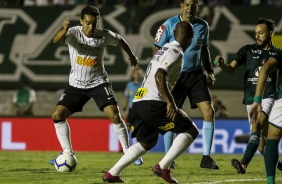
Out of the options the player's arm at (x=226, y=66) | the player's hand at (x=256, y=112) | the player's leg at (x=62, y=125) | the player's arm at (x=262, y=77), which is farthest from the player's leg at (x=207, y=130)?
the player's hand at (x=256, y=112)

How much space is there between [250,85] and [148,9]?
377 inches

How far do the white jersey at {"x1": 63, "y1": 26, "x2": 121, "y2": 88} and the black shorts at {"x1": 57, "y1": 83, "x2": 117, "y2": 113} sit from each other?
0.07 metres

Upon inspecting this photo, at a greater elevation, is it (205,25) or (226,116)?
(205,25)

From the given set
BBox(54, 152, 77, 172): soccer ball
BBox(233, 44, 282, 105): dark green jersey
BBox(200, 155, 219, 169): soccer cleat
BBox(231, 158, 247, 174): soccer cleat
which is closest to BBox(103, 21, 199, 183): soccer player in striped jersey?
BBox(54, 152, 77, 172): soccer ball

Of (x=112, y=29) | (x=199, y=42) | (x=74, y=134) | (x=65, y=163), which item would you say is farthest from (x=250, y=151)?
(x=112, y=29)

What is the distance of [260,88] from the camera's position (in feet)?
25.7

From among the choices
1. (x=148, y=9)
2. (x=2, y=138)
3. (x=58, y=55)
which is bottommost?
(x=2, y=138)

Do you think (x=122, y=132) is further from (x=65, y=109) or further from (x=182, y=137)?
(x=182, y=137)

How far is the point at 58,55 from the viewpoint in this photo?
20359mm

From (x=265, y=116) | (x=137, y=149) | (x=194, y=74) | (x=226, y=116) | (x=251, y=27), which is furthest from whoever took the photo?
(x=251, y=27)

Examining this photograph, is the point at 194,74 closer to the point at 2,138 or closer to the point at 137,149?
the point at 137,149

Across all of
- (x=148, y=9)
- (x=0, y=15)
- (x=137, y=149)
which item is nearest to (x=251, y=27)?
(x=148, y=9)

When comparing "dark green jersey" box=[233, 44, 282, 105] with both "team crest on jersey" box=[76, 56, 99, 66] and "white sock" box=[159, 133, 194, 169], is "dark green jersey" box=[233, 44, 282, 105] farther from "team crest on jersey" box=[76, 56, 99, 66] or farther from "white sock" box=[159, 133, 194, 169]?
"white sock" box=[159, 133, 194, 169]

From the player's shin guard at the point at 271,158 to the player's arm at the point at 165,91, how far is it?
1.03 meters
